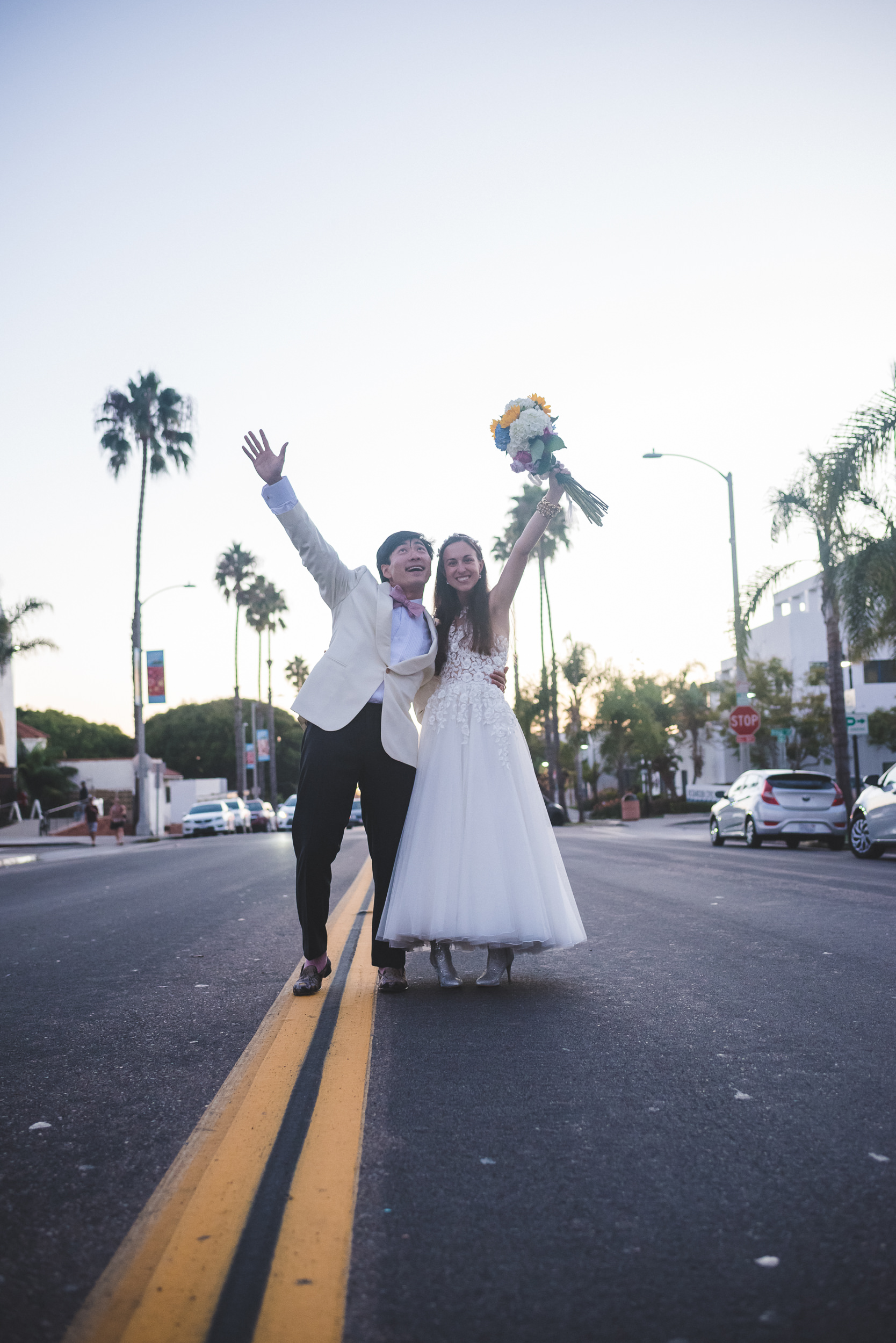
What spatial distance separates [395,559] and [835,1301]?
375cm

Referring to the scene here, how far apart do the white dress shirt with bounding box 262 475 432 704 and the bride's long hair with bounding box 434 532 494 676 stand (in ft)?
0.59

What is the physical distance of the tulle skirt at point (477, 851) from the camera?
4.64m

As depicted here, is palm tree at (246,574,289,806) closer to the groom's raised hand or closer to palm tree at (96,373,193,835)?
palm tree at (96,373,193,835)

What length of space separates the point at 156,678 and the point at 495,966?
34891 millimetres

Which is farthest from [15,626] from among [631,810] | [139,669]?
[631,810]

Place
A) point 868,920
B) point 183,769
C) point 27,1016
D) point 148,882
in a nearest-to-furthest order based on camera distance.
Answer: point 27,1016
point 868,920
point 148,882
point 183,769

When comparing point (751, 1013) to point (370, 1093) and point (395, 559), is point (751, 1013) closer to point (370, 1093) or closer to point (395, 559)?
point (370, 1093)

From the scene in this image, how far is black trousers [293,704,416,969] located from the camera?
16.0 ft

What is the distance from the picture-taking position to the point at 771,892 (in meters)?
9.57

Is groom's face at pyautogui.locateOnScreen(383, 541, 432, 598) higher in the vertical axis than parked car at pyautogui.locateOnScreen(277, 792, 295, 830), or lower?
higher

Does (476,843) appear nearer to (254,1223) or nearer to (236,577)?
(254,1223)

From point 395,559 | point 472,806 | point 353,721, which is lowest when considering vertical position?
point 472,806

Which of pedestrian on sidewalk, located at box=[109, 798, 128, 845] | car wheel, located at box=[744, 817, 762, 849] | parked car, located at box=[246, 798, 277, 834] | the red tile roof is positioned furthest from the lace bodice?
the red tile roof

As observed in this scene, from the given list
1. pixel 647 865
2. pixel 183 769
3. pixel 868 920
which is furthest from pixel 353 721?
pixel 183 769
